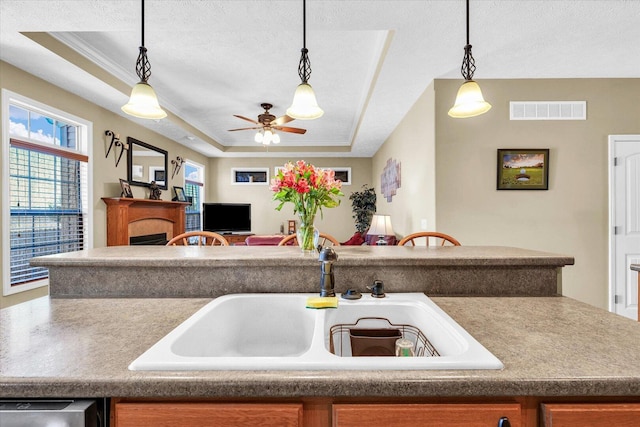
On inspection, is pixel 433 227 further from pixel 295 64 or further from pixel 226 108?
pixel 226 108

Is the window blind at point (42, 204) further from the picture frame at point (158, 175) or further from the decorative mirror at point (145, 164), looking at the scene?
the picture frame at point (158, 175)

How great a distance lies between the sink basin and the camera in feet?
2.32

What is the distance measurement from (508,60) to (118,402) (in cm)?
336

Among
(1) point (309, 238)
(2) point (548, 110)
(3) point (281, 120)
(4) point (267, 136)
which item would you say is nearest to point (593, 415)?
(1) point (309, 238)

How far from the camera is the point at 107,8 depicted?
6.24ft

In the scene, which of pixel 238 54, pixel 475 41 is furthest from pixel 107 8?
pixel 475 41

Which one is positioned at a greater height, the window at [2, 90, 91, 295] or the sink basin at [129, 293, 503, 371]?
the window at [2, 90, 91, 295]

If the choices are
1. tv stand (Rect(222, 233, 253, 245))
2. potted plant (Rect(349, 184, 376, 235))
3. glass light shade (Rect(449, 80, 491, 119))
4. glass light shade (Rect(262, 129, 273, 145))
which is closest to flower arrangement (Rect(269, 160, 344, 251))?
glass light shade (Rect(449, 80, 491, 119))

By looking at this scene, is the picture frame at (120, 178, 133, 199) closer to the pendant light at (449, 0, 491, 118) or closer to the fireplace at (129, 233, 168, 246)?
the fireplace at (129, 233, 168, 246)

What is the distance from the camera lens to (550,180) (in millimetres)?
3045

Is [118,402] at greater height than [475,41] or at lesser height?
lesser

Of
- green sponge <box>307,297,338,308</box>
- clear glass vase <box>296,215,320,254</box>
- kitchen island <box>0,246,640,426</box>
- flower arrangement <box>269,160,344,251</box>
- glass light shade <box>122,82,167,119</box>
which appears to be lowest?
kitchen island <box>0,246,640,426</box>

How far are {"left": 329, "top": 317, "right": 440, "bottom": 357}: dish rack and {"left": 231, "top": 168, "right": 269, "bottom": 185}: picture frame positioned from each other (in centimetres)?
607

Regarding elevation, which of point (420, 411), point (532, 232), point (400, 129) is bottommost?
point (420, 411)
